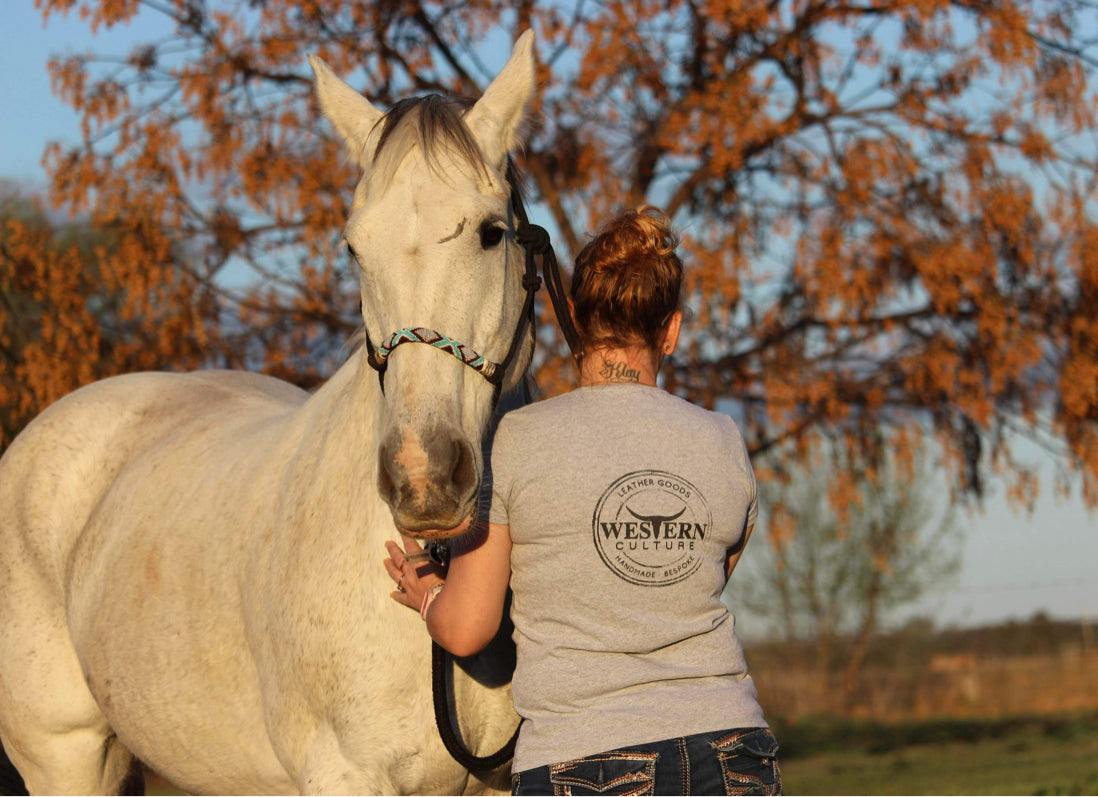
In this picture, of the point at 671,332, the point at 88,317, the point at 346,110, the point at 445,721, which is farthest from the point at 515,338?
the point at 88,317

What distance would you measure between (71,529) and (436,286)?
249cm

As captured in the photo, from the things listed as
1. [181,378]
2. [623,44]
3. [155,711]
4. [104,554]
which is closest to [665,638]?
[155,711]

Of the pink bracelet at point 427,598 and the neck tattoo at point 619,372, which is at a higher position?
the neck tattoo at point 619,372

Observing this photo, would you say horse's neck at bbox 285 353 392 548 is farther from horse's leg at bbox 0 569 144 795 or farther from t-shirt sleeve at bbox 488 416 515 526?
horse's leg at bbox 0 569 144 795

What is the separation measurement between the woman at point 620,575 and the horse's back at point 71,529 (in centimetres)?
181

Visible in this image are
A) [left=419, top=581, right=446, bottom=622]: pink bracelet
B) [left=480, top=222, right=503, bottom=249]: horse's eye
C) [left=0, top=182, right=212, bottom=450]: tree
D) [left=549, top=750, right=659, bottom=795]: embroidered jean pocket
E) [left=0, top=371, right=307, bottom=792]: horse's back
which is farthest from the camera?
[left=0, top=182, right=212, bottom=450]: tree

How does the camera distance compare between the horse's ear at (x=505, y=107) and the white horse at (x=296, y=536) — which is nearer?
the white horse at (x=296, y=536)

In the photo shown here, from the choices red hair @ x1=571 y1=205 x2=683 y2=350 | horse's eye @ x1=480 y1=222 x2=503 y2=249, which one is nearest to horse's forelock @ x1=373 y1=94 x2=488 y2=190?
horse's eye @ x1=480 y1=222 x2=503 y2=249

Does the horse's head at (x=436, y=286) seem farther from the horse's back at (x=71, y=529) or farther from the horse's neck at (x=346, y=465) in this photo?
the horse's back at (x=71, y=529)

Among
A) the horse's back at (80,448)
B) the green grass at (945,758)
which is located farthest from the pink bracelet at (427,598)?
the green grass at (945,758)

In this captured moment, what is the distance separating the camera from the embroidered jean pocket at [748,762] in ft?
6.52

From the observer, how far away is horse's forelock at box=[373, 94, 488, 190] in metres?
2.48

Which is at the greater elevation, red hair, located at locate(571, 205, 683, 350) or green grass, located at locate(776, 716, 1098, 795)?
red hair, located at locate(571, 205, 683, 350)

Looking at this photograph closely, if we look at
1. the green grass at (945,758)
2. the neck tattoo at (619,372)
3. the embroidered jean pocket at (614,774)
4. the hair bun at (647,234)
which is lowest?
the green grass at (945,758)
